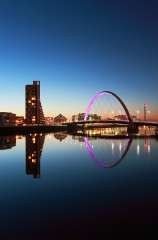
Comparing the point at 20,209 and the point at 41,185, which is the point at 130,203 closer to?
the point at 20,209

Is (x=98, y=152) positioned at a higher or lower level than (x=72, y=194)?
higher

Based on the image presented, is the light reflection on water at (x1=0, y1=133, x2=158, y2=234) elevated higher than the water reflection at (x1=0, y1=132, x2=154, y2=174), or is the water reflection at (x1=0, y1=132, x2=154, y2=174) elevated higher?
the water reflection at (x1=0, y1=132, x2=154, y2=174)

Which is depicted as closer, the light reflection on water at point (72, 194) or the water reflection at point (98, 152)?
the light reflection on water at point (72, 194)

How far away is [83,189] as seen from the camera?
16547mm

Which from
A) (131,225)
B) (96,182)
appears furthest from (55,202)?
(96,182)

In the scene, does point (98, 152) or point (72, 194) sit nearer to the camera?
point (72, 194)

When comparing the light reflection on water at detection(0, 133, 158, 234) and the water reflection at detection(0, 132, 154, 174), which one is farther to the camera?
the water reflection at detection(0, 132, 154, 174)

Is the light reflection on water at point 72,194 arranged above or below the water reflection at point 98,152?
below

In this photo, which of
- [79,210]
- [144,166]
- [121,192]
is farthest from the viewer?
[144,166]

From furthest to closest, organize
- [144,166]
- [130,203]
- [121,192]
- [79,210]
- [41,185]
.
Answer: [144,166] < [41,185] < [121,192] < [130,203] < [79,210]

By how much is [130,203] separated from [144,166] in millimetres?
13219

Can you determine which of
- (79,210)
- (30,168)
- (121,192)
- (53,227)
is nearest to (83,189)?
(121,192)

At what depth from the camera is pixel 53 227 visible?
10.2 meters

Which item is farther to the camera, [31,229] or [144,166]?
[144,166]
